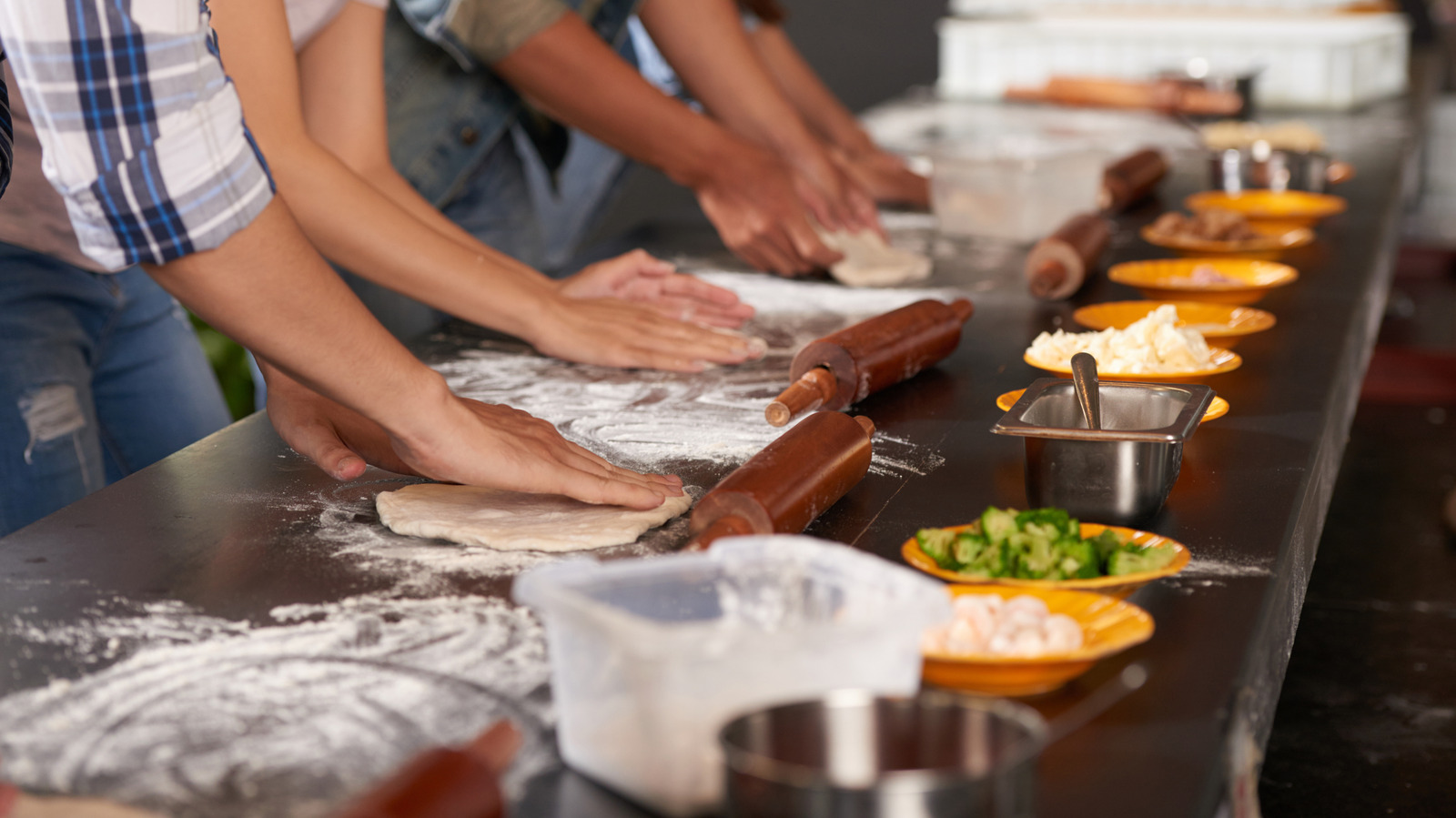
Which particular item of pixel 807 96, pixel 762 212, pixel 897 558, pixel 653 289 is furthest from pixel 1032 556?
pixel 807 96

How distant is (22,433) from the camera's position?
161 cm

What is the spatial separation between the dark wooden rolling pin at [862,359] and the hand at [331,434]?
384 millimetres

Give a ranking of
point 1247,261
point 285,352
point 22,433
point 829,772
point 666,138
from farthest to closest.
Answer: point 666,138 → point 1247,261 → point 22,433 → point 285,352 → point 829,772

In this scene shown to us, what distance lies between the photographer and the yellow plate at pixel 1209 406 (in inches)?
56.6

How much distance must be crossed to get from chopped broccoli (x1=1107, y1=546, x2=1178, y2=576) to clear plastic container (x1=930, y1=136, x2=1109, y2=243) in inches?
57.9

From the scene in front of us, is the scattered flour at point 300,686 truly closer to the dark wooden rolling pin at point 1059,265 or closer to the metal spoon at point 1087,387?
the metal spoon at point 1087,387

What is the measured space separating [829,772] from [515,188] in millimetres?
2096

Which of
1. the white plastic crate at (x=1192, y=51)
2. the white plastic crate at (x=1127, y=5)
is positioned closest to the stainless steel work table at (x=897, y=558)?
the white plastic crate at (x=1192, y=51)

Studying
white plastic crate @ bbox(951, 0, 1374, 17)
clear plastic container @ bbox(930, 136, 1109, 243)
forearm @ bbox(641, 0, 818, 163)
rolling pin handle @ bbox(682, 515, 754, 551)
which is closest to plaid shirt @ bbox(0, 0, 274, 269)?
rolling pin handle @ bbox(682, 515, 754, 551)

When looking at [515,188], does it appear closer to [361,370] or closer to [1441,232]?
[361,370]

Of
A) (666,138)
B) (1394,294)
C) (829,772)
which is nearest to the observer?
(829,772)

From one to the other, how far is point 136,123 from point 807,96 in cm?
258

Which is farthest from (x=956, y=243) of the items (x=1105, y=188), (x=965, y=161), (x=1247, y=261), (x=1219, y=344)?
(x=1219, y=344)

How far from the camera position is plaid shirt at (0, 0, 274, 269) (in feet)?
3.20
